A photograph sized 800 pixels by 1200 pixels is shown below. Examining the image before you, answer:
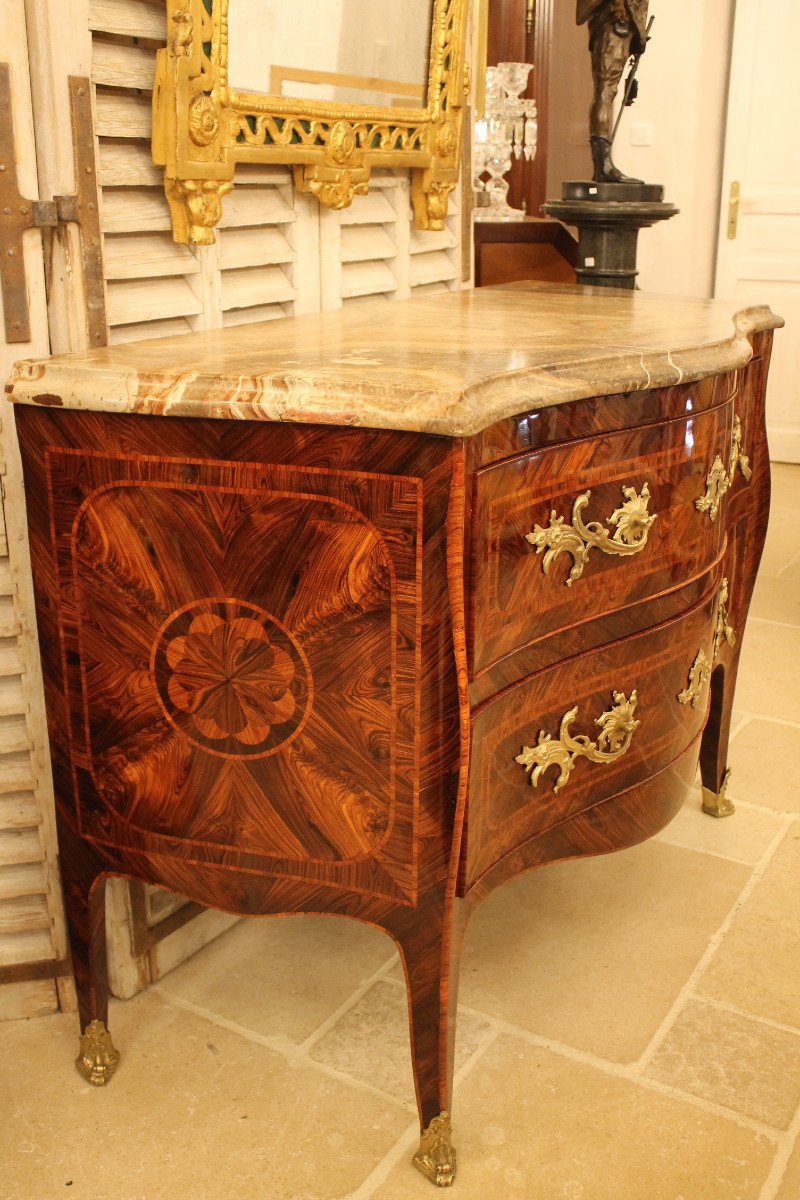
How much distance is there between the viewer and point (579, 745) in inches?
65.7

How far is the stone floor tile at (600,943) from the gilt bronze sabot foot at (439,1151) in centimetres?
35

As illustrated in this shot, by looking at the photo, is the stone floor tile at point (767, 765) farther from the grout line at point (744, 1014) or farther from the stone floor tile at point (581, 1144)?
the stone floor tile at point (581, 1144)

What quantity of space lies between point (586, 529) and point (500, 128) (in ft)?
10.2

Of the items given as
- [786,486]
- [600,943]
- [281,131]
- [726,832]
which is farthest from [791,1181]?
[786,486]

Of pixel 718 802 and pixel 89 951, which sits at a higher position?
pixel 89 951

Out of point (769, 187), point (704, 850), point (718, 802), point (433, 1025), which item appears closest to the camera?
point (433, 1025)

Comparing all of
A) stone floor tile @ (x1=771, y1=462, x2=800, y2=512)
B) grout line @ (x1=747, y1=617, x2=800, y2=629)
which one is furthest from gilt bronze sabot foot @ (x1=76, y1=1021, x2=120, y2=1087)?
stone floor tile @ (x1=771, y1=462, x2=800, y2=512)

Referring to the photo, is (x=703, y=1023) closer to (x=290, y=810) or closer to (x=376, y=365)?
(x=290, y=810)

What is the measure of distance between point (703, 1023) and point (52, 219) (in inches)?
62.2

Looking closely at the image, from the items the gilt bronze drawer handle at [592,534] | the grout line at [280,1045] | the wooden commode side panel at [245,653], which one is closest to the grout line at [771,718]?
the gilt bronze drawer handle at [592,534]

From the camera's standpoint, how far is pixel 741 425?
2.15 metres

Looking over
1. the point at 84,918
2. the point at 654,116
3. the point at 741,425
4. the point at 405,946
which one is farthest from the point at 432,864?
the point at 654,116

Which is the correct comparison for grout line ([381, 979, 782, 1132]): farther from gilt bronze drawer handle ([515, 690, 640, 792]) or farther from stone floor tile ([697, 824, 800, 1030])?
gilt bronze drawer handle ([515, 690, 640, 792])

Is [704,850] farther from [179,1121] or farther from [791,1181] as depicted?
[179,1121]
